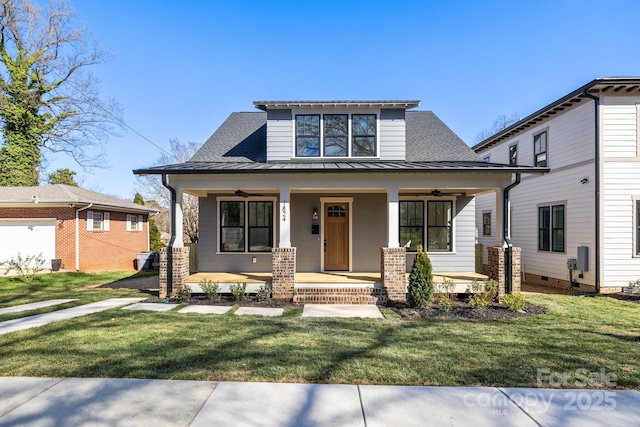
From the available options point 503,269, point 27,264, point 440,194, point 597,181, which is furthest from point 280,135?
point 27,264

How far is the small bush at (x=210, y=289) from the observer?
7.99m

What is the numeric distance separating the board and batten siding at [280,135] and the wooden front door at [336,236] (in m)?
2.16

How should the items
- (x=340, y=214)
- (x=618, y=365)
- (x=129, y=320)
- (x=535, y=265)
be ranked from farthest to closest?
(x=535, y=265) → (x=340, y=214) → (x=129, y=320) → (x=618, y=365)

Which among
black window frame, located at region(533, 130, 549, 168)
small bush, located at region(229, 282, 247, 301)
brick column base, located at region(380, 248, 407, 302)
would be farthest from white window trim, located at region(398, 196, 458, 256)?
small bush, located at region(229, 282, 247, 301)

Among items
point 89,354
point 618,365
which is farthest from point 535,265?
point 89,354

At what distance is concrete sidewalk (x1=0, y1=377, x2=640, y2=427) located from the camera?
290 cm

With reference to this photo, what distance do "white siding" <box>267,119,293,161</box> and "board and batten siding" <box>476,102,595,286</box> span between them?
6155 millimetres

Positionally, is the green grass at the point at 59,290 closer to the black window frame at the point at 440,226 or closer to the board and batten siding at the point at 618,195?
the black window frame at the point at 440,226

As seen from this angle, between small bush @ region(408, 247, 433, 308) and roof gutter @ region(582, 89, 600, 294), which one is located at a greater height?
roof gutter @ region(582, 89, 600, 294)

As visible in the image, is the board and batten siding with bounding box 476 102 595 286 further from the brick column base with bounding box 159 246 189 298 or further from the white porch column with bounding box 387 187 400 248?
the brick column base with bounding box 159 246 189 298

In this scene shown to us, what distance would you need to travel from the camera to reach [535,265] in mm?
11914

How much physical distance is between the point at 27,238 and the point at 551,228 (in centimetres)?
2063

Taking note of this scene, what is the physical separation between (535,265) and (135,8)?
18006mm

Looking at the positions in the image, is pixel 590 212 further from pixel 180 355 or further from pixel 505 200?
pixel 180 355
